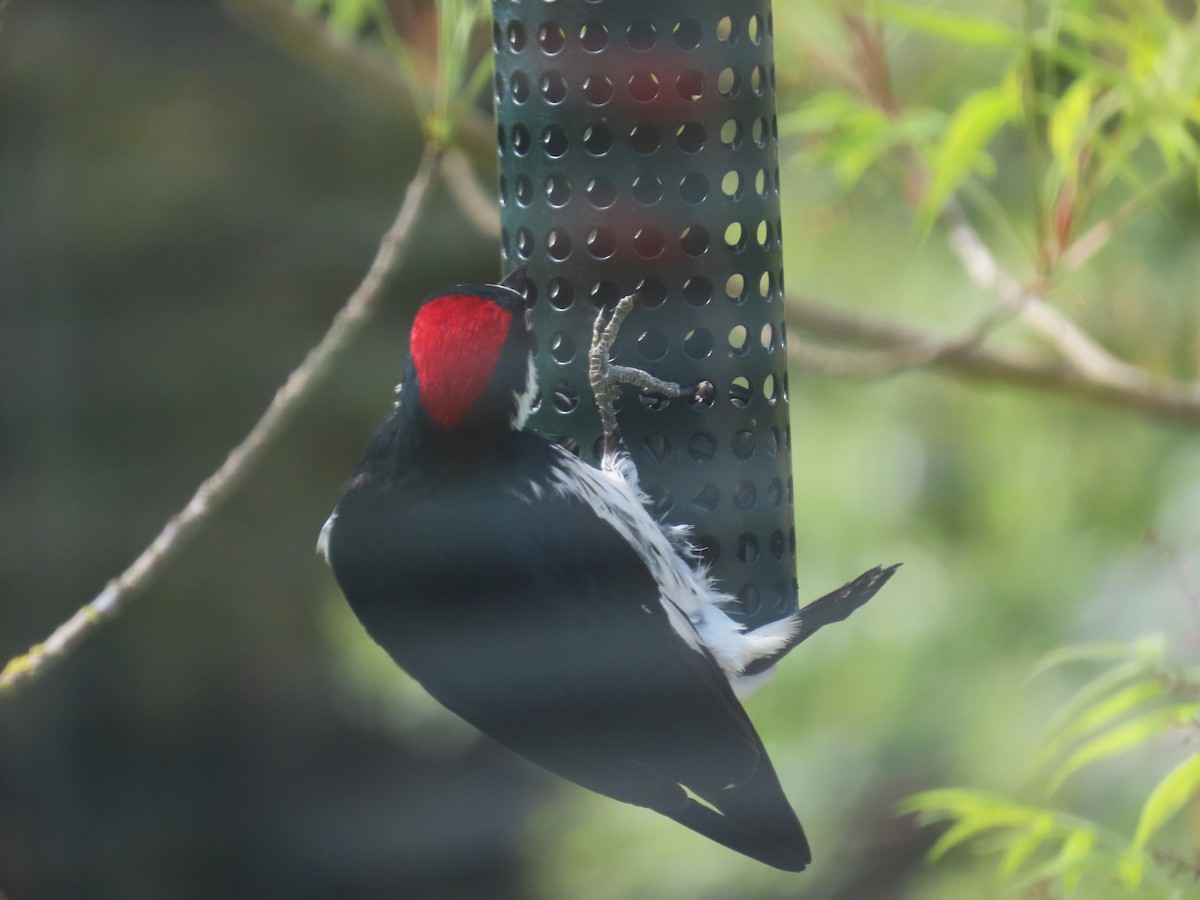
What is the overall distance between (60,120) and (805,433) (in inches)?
75.4

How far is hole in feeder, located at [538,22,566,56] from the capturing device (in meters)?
1.18

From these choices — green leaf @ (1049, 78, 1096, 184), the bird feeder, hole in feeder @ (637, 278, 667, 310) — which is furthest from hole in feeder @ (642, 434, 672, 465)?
green leaf @ (1049, 78, 1096, 184)

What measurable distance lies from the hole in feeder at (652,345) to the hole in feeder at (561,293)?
0.07m

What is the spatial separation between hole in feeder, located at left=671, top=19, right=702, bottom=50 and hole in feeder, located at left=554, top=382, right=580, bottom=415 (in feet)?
1.00

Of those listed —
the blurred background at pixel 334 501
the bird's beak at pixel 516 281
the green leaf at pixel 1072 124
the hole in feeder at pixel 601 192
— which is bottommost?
the blurred background at pixel 334 501

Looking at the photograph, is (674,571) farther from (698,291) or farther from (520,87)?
(520,87)

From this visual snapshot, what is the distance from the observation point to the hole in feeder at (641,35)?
1157 millimetres

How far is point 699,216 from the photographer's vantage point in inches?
46.3

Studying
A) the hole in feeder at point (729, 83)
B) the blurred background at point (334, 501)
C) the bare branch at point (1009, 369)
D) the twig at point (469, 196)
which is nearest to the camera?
the hole in feeder at point (729, 83)

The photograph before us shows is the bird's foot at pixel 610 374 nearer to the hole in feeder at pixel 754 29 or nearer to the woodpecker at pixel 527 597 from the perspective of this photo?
the woodpecker at pixel 527 597

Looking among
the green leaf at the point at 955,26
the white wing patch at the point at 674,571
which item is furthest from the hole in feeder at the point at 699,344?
the green leaf at the point at 955,26

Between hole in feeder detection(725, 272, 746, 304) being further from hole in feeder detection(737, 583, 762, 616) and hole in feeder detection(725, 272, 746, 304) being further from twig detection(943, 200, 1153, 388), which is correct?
twig detection(943, 200, 1153, 388)

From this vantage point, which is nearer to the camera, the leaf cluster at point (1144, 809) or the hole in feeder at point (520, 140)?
the leaf cluster at point (1144, 809)

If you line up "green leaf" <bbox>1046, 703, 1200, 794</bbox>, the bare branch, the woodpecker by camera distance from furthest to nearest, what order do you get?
the bare branch
the woodpecker
"green leaf" <bbox>1046, 703, 1200, 794</bbox>
